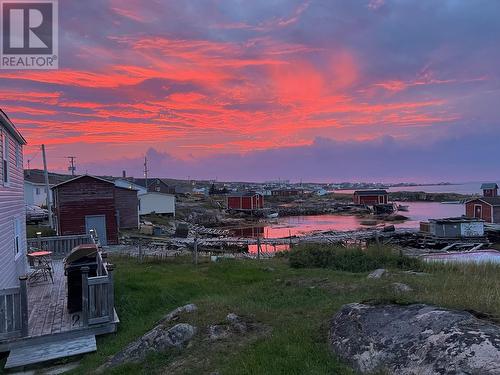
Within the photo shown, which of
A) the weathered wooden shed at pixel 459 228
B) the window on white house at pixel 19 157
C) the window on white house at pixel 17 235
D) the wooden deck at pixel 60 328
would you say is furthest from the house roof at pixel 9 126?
the weathered wooden shed at pixel 459 228

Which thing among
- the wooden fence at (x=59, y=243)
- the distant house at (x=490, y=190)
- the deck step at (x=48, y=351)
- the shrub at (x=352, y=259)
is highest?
the distant house at (x=490, y=190)

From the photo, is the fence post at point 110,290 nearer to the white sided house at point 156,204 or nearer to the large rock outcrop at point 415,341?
the large rock outcrop at point 415,341

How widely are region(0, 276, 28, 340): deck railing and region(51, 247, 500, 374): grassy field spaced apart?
5.83 ft

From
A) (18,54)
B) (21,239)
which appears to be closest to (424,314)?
(21,239)

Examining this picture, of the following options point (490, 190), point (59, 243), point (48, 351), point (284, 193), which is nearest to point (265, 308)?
point (48, 351)

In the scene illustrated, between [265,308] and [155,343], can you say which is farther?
[265,308]

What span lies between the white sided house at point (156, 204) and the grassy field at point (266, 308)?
4196 cm

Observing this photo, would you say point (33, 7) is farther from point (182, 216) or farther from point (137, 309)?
point (182, 216)

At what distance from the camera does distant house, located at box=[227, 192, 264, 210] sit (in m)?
84.9

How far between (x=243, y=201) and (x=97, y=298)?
7559cm

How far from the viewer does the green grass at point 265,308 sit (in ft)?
18.7

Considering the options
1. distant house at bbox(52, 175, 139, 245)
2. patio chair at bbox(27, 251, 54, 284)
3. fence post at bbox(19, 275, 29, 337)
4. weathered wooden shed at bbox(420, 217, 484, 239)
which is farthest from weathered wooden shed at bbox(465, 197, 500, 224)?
fence post at bbox(19, 275, 29, 337)

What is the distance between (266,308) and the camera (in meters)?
8.89

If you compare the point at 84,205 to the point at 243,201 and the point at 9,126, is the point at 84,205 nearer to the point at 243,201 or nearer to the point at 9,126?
the point at 9,126
